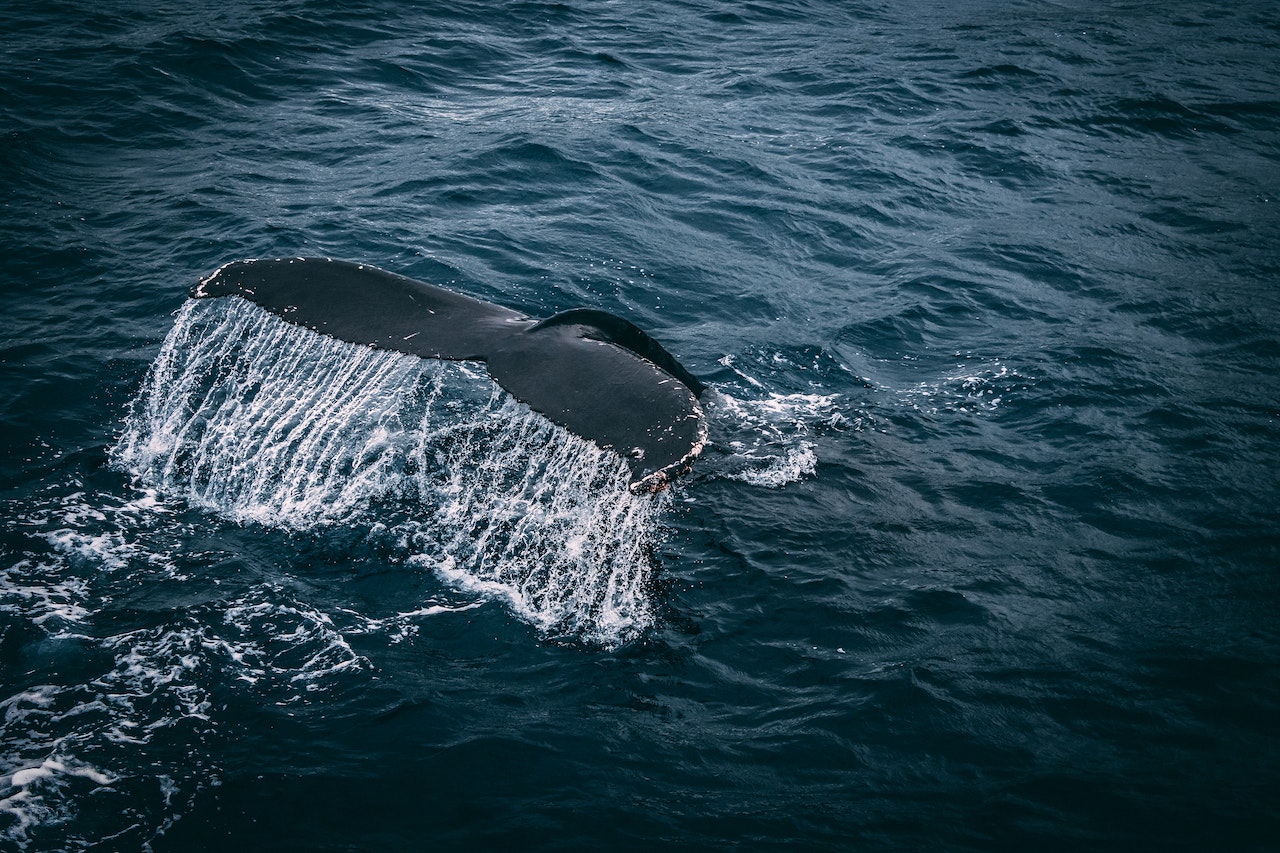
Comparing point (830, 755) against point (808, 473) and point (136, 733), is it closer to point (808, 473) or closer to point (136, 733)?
point (808, 473)

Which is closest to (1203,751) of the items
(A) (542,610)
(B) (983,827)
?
(B) (983,827)

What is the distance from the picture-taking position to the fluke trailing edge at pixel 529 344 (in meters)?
4.07

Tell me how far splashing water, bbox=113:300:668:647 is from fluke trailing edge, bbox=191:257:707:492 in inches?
10.8

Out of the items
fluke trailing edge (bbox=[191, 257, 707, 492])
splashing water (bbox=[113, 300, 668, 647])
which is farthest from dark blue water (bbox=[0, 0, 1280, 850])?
fluke trailing edge (bbox=[191, 257, 707, 492])

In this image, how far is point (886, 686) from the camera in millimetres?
5102

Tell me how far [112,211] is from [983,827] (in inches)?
432

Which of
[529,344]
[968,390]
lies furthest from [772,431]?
[529,344]

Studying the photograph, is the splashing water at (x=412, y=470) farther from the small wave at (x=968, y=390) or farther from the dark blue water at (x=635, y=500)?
the small wave at (x=968, y=390)

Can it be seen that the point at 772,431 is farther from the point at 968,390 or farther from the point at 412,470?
the point at 412,470

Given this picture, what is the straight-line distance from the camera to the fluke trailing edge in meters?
4.07

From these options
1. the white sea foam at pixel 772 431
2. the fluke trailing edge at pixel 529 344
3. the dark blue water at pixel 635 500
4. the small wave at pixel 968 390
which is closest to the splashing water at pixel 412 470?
the dark blue water at pixel 635 500

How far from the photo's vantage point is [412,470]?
6.82 meters

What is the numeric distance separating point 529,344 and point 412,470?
2.21m

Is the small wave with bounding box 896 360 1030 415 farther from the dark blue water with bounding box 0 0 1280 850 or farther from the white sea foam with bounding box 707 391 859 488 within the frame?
the white sea foam with bounding box 707 391 859 488
